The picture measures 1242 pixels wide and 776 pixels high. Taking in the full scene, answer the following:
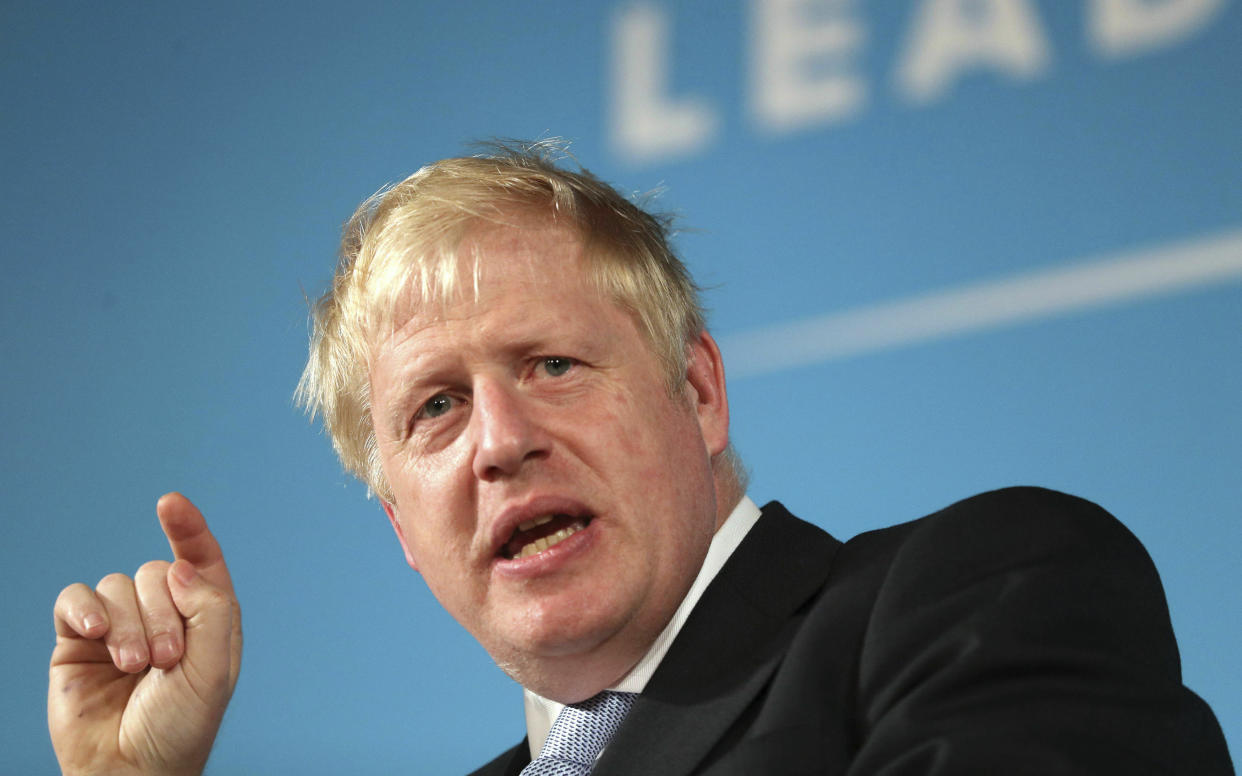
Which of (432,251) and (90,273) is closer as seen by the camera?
(432,251)

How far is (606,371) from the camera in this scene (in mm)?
1464

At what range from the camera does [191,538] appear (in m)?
1.54

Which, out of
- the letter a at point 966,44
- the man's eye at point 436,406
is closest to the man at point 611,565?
the man's eye at point 436,406

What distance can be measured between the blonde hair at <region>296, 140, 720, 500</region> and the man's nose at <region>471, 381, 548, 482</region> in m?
0.13

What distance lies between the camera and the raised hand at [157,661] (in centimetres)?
148

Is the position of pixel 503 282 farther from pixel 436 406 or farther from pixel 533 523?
pixel 533 523

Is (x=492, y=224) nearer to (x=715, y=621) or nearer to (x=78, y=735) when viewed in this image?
(x=715, y=621)

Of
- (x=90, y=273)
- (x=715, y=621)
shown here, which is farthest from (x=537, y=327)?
(x=90, y=273)

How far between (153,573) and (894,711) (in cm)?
88

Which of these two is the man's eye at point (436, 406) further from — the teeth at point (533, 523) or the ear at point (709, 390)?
the ear at point (709, 390)

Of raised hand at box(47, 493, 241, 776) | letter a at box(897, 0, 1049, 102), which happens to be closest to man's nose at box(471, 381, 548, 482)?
raised hand at box(47, 493, 241, 776)

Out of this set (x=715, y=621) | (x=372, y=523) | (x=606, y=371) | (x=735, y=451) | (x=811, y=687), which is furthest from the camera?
(x=372, y=523)

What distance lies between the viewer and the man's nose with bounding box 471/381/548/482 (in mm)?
1356

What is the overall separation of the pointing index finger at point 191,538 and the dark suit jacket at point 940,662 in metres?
0.58
